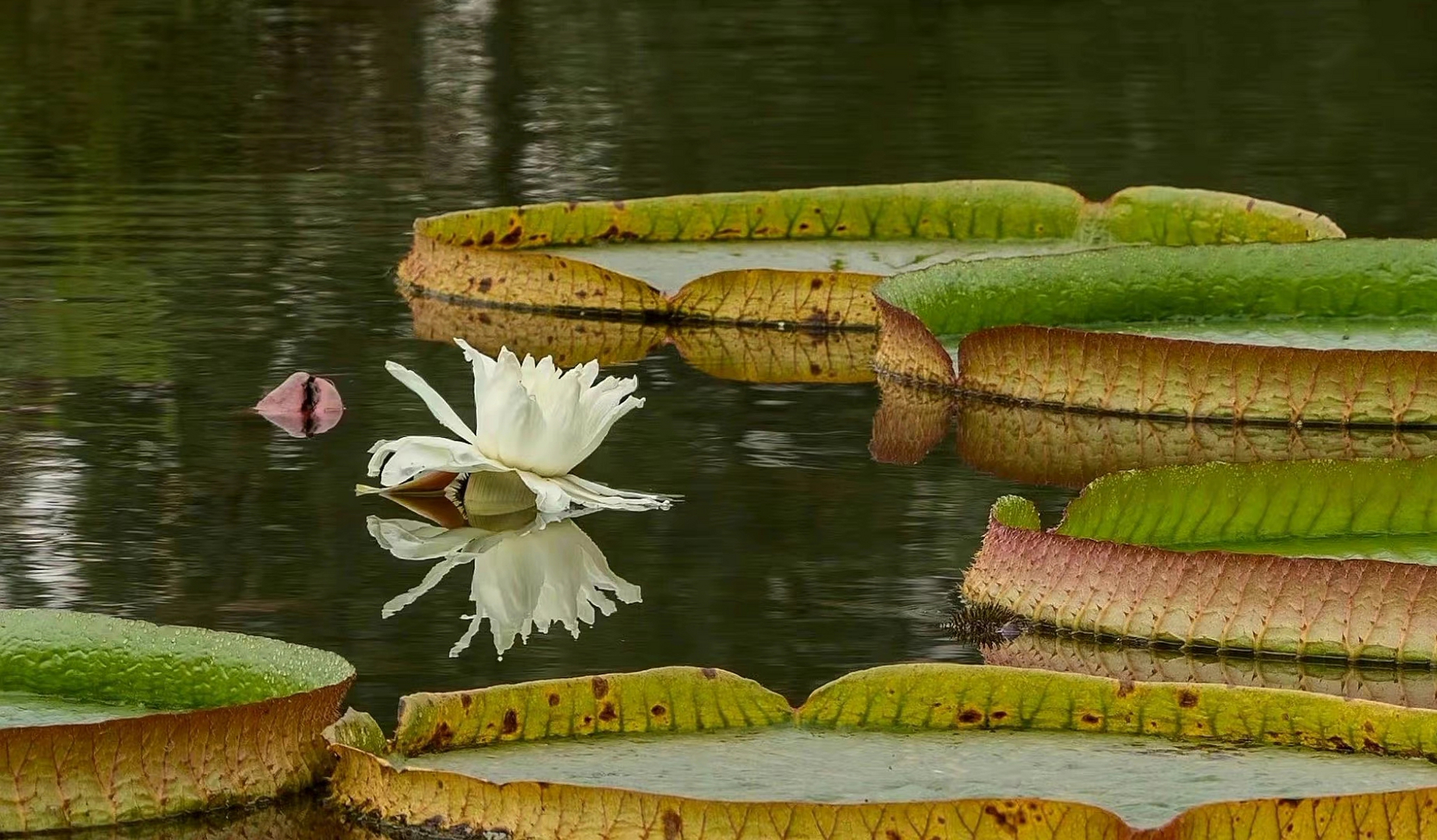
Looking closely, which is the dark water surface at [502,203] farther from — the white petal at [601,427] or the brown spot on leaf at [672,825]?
the brown spot on leaf at [672,825]

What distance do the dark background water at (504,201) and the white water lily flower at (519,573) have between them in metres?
0.04

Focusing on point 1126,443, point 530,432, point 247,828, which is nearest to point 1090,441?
point 1126,443

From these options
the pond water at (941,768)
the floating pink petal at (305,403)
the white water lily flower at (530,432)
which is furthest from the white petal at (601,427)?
the pond water at (941,768)

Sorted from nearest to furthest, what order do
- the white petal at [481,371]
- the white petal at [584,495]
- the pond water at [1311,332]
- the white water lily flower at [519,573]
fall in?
the white water lily flower at [519,573]
the white petal at [481,371]
the white petal at [584,495]
the pond water at [1311,332]

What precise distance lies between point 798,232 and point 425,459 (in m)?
2.82

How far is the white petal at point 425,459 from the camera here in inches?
167

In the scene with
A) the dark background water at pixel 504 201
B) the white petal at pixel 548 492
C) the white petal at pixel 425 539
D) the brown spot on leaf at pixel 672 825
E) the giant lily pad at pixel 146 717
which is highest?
the brown spot on leaf at pixel 672 825

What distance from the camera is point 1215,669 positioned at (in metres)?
3.45

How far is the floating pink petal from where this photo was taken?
5.16 m

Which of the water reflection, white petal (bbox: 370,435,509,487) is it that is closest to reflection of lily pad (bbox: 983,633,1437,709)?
white petal (bbox: 370,435,509,487)

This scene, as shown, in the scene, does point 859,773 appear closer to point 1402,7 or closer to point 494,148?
point 494,148

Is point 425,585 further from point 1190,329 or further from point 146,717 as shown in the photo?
point 1190,329

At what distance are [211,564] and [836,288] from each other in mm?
2566

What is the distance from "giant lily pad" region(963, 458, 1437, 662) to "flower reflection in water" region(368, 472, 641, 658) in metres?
0.49
